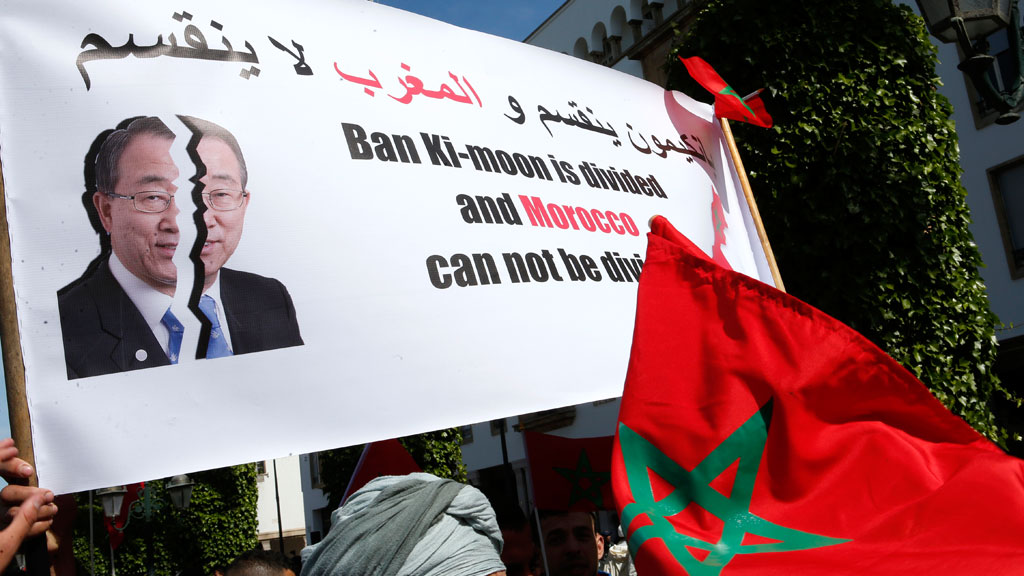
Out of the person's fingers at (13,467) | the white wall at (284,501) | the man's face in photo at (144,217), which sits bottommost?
the white wall at (284,501)

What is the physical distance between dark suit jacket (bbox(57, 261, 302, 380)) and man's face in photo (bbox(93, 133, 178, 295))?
75 mm

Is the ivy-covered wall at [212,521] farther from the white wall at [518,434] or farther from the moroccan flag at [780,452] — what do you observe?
the moroccan flag at [780,452]

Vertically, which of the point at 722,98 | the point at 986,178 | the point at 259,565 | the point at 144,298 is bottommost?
the point at 259,565

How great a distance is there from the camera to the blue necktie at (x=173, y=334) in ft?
7.48

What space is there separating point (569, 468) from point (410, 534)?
3.22 metres

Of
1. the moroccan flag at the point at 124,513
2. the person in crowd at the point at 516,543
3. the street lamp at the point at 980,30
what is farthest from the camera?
the moroccan flag at the point at 124,513

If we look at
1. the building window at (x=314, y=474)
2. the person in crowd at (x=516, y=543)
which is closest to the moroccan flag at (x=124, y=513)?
the person in crowd at (x=516, y=543)

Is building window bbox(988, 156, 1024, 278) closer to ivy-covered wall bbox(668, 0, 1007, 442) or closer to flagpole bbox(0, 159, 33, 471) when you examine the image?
ivy-covered wall bbox(668, 0, 1007, 442)

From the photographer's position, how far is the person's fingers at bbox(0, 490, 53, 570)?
185cm

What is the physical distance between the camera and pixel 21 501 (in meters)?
1.96

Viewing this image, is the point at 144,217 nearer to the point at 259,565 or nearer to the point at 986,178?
the point at 259,565

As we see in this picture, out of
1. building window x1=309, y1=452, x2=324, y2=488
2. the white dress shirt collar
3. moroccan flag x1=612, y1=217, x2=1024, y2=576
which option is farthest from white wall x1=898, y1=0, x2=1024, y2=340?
building window x1=309, y1=452, x2=324, y2=488

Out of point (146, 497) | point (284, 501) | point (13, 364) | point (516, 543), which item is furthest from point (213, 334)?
point (284, 501)

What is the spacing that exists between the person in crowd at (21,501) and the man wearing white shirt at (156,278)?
0.81 ft
